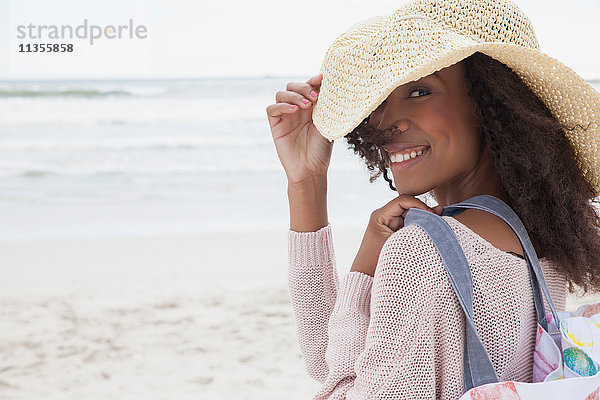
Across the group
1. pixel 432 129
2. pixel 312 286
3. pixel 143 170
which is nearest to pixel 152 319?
pixel 312 286

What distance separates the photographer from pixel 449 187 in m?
1.29

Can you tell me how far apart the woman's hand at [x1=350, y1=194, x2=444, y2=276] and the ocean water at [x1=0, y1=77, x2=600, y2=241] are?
78.3 inches

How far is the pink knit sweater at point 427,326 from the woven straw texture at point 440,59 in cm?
26

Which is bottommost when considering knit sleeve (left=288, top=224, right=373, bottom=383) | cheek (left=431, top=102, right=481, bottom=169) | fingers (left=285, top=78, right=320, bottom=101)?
knit sleeve (left=288, top=224, right=373, bottom=383)

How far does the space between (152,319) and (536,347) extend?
3.33m

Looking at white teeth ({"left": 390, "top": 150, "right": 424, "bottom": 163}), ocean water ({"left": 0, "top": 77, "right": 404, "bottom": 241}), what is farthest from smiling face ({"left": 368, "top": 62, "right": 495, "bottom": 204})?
ocean water ({"left": 0, "top": 77, "right": 404, "bottom": 241})

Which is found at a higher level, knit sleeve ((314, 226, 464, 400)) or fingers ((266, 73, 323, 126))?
fingers ((266, 73, 323, 126))

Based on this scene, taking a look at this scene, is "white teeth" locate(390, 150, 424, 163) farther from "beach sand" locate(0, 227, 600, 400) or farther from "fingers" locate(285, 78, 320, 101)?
"beach sand" locate(0, 227, 600, 400)

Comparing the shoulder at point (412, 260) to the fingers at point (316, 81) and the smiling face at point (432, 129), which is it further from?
the fingers at point (316, 81)

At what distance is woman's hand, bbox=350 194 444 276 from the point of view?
3.83 feet

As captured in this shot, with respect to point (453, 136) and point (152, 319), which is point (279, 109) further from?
point (152, 319)

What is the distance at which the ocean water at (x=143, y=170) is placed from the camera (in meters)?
6.11

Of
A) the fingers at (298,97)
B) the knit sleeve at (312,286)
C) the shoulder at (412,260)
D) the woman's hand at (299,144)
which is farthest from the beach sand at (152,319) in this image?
the shoulder at (412,260)

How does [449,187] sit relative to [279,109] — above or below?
below
